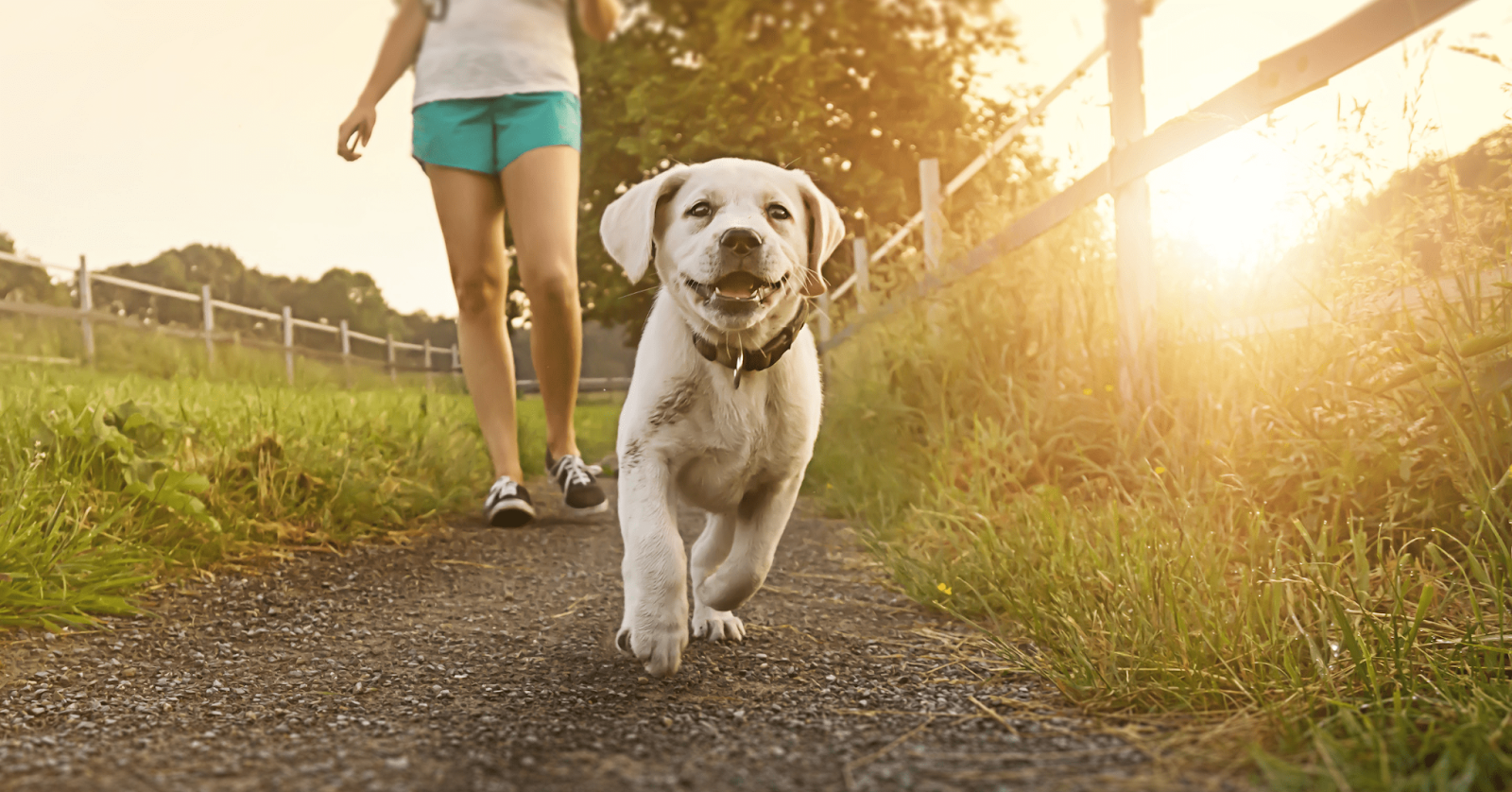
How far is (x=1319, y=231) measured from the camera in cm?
229

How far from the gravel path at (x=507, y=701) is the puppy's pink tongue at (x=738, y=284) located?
834mm

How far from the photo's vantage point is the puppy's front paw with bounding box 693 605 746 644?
92.7 inches

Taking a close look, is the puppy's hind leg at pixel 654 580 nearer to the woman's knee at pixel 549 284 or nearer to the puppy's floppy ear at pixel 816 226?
the puppy's floppy ear at pixel 816 226

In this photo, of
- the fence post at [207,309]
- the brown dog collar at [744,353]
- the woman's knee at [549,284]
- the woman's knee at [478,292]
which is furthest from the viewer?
the fence post at [207,309]

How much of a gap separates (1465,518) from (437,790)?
189 cm

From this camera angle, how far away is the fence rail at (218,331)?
34.0 feet

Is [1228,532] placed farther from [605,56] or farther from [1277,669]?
[605,56]

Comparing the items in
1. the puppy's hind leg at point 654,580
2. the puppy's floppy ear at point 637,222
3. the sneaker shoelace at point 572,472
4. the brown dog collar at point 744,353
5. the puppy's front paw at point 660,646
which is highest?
the puppy's floppy ear at point 637,222

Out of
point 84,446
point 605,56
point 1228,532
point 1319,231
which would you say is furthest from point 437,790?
point 605,56

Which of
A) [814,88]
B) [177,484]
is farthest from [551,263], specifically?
[177,484]

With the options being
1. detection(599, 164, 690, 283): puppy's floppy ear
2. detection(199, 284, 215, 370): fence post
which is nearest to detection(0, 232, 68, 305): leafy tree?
detection(199, 284, 215, 370): fence post

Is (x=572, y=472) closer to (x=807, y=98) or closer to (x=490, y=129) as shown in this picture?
(x=490, y=129)

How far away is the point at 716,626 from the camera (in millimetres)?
2363

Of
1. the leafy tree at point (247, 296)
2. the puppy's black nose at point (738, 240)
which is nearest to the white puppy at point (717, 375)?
the puppy's black nose at point (738, 240)
